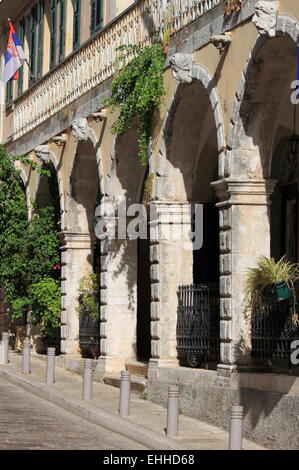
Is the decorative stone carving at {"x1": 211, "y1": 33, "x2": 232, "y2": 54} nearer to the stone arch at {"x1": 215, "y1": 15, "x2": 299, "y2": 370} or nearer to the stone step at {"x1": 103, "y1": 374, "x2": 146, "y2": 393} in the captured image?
the stone arch at {"x1": 215, "y1": 15, "x2": 299, "y2": 370}

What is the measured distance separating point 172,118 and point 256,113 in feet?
9.68

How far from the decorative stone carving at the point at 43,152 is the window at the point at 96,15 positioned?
3.36 meters

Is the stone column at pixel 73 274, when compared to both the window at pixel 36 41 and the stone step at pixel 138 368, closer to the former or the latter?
the stone step at pixel 138 368

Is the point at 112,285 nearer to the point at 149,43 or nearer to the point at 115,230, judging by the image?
the point at 115,230

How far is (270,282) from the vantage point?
1468cm

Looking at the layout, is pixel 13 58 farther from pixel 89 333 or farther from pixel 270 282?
pixel 270 282

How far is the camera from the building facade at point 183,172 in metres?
15.6

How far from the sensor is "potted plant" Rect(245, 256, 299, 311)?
46.4ft

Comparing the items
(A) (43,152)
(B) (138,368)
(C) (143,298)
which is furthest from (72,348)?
(A) (43,152)

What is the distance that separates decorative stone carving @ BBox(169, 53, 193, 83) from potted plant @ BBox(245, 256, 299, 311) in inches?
142

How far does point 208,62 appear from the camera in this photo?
1719 cm

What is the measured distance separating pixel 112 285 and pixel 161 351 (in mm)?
3468

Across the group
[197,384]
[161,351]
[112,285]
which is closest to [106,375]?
[112,285]

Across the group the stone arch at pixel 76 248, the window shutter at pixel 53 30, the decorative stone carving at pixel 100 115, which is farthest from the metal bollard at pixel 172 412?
the window shutter at pixel 53 30
